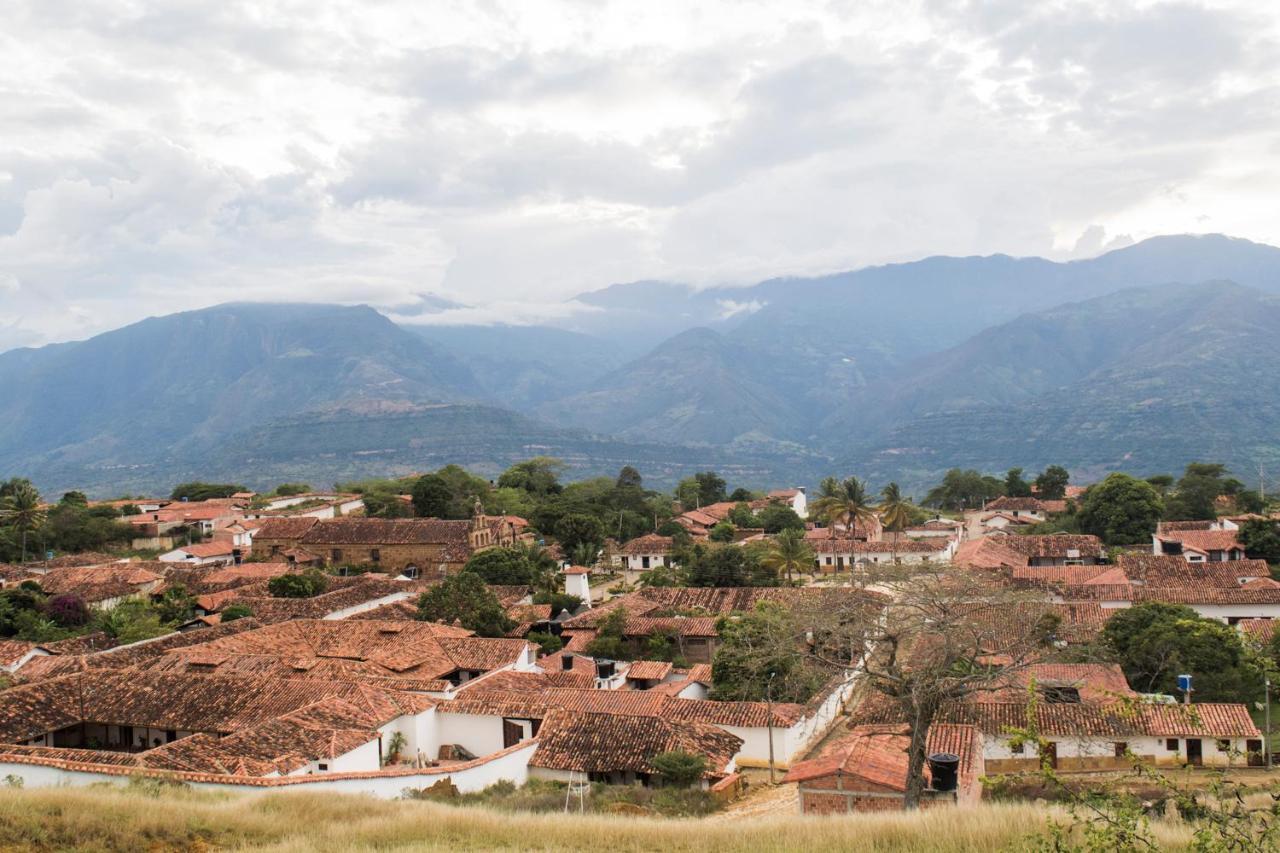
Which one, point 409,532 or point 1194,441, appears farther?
point 1194,441

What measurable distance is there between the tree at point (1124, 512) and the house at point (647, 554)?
22.8m

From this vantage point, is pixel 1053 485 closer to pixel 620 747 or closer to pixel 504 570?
pixel 504 570

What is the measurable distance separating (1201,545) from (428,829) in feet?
137

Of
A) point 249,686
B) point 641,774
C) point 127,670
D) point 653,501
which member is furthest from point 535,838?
point 653,501

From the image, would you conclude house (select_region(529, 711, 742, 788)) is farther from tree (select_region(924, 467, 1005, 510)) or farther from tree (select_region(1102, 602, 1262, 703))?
tree (select_region(924, 467, 1005, 510))

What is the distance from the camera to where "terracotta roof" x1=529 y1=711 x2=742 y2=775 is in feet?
59.5

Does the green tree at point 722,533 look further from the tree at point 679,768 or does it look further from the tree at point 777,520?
the tree at point 679,768

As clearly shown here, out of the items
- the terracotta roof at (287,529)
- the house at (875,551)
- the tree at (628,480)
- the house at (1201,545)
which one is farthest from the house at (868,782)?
the tree at (628,480)

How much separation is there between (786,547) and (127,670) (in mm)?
27539

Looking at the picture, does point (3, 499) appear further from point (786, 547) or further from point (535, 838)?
point (535, 838)

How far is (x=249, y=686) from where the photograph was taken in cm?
2205

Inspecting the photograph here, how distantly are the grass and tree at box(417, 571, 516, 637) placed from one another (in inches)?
780

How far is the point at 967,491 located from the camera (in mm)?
78750

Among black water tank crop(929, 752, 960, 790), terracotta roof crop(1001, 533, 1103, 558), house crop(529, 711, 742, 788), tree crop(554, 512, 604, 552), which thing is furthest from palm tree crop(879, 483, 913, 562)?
black water tank crop(929, 752, 960, 790)
